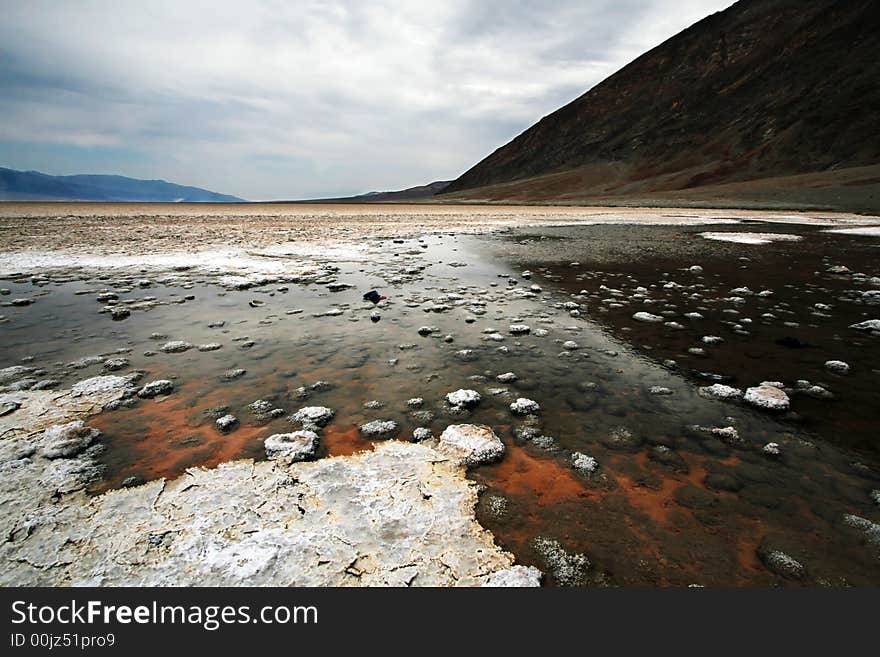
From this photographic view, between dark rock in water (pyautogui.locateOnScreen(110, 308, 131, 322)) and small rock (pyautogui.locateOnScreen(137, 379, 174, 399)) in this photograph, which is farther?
dark rock in water (pyautogui.locateOnScreen(110, 308, 131, 322))

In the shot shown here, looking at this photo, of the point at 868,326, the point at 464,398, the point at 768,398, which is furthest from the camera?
the point at 868,326

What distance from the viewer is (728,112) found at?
90.4m

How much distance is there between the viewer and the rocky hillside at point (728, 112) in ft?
219

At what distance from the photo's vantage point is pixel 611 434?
3.13m

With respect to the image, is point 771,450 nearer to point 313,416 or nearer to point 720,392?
point 720,392

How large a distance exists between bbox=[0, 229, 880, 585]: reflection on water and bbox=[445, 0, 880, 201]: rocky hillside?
2228 inches

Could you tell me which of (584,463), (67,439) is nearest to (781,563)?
(584,463)

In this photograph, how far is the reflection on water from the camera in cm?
216

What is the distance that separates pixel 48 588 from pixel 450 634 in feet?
6.00

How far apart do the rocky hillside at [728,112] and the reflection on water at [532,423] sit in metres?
56.6

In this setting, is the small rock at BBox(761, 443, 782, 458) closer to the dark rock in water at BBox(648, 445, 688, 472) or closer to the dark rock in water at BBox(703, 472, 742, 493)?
the dark rock in water at BBox(703, 472, 742, 493)

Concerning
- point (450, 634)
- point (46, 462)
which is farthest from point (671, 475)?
point (46, 462)

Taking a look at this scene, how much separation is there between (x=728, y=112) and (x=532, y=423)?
390ft

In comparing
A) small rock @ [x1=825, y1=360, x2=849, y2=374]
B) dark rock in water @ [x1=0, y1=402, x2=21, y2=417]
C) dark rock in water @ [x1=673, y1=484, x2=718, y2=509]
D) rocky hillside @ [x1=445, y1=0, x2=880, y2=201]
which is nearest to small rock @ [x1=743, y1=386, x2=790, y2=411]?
small rock @ [x1=825, y1=360, x2=849, y2=374]
